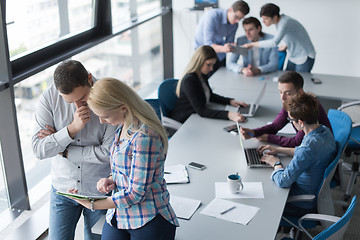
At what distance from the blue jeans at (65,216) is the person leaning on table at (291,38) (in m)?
3.37

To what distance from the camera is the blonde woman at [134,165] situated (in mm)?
2006

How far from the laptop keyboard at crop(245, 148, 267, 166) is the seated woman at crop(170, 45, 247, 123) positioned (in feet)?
2.05

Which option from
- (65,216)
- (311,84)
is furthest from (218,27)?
(65,216)

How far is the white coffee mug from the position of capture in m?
2.85

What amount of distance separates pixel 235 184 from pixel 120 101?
1169mm

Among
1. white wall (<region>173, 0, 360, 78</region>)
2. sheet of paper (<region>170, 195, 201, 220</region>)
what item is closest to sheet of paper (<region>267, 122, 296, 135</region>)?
sheet of paper (<region>170, 195, 201, 220</region>)

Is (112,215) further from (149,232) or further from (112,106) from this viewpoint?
(112,106)

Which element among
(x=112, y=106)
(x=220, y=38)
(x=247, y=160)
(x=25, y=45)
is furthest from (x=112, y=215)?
(x=220, y=38)

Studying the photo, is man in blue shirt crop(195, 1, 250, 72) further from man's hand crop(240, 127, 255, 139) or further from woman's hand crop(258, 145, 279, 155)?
woman's hand crop(258, 145, 279, 155)

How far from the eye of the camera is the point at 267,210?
8.90ft

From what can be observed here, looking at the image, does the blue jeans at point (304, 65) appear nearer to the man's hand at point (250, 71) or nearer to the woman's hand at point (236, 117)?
the man's hand at point (250, 71)

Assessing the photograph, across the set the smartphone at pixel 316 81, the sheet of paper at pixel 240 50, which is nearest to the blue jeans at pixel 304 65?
the smartphone at pixel 316 81

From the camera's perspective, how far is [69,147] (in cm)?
263

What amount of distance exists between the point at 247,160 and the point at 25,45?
231 cm
